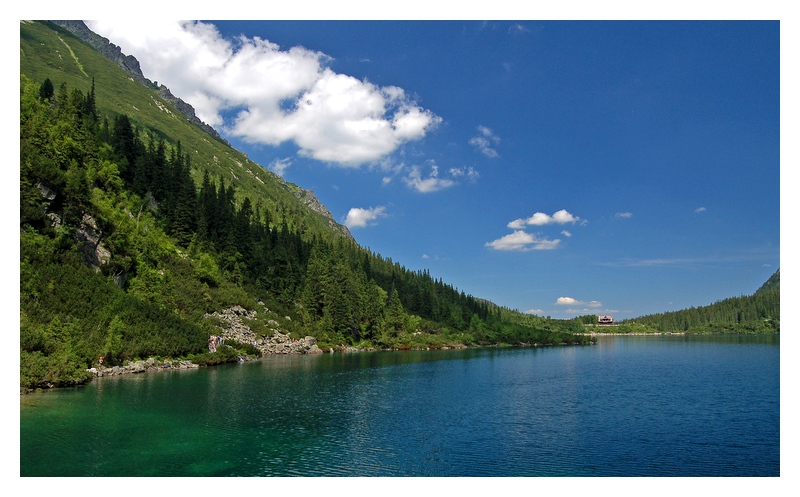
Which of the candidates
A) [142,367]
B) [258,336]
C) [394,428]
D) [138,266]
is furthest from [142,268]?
[394,428]

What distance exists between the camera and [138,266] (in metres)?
77.6

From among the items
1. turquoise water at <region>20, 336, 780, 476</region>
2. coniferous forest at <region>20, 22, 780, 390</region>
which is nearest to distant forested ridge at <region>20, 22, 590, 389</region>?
coniferous forest at <region>20, 22, 780, 390</region>

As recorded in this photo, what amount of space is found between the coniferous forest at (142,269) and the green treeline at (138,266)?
0.70 feet

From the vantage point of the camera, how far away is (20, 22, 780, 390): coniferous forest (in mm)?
54312

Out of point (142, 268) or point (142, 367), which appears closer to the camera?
point (142, 367)

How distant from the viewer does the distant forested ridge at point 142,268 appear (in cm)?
5434

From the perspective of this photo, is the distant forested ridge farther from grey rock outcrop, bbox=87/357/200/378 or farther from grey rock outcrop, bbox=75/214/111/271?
grey rock outcrop, bbox=87/357/200/378

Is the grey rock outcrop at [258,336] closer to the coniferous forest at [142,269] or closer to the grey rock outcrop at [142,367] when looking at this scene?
the coniferous forest at [142,269]

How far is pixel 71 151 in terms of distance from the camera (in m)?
80.4

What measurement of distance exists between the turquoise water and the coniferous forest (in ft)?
24.1

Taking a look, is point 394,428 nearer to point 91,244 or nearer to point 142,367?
point 142,367

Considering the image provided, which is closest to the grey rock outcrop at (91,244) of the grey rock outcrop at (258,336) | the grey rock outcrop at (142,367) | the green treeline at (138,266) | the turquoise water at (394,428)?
the green treeline at (138,266)

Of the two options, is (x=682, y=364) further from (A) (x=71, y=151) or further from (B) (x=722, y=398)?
(A) (x=71, y=151)

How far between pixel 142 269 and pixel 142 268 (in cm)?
17
